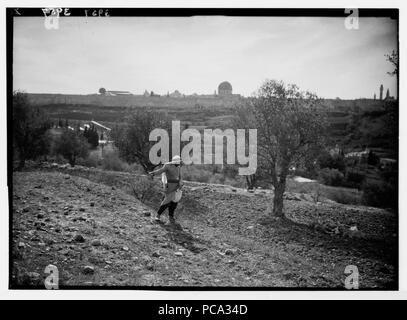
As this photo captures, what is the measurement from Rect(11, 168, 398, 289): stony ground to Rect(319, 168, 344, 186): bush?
24625 mm

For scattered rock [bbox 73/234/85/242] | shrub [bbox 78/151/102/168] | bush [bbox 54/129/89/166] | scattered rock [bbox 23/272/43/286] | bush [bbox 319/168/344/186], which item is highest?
bush [bbox 54/129/89/166]

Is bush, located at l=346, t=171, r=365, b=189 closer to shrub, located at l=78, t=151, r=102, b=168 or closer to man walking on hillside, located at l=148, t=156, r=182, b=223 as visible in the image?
shrub, located at l=78, t=151, r=102, b=168

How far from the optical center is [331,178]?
115ft

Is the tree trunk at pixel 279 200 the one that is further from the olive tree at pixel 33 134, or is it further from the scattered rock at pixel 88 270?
the olive tree at pixel 33 134

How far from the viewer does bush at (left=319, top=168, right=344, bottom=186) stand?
35.0 metres

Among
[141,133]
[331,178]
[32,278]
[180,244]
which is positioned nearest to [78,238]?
[32,278]

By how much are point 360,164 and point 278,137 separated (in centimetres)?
2985

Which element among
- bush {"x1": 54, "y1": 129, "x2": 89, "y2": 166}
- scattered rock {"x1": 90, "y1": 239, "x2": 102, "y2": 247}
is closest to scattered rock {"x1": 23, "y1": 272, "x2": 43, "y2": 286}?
scattered rock {"x1": 90, "y1": 239, "x2": 102, "y2": 247}

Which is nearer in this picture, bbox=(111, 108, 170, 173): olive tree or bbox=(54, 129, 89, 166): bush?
bbox=(111, 108, 170, 173): olive tree

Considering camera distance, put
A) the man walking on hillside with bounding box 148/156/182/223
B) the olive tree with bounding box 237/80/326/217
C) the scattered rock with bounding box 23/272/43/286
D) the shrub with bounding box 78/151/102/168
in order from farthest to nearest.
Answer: the shrub with bounding box 78/151/102/168
the olive tree with bounding box 237/80/326/217
the man walking on hillside with bounding box 148/156/182/223
the scattered rock with bounding box 23/272/43/286

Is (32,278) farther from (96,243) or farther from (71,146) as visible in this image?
(71,146)
